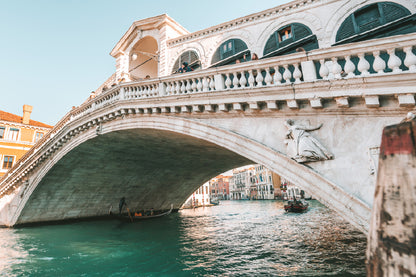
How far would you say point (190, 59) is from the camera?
9422 mm

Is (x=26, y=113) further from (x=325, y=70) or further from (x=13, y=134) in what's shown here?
(x=325, y=70)

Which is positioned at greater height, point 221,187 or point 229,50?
point 229,50

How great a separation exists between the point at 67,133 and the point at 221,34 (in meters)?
7.61

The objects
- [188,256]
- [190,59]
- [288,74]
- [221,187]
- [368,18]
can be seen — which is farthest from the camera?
[221,187]

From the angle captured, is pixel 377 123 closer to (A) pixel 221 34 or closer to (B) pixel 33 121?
(A) pixel 221 34

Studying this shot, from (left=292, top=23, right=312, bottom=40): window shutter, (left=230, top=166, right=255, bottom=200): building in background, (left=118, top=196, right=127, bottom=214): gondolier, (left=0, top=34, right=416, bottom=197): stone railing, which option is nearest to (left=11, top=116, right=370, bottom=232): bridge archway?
(left=118, top=196, right=127, bottom=214): gondolier

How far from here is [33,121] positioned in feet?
75.0

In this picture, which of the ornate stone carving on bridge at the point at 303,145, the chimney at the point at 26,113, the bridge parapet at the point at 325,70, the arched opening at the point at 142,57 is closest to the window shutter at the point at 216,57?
the bridge parapet at the point at 325,70

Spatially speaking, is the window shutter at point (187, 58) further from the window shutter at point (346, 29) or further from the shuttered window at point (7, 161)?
the shuttered window at point (7, 161)

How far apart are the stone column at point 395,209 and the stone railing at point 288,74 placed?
114 inches

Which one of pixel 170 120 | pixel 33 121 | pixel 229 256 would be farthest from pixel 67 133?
pixel 33 121

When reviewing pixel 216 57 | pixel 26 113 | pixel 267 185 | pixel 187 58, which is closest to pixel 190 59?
pixel 187 58

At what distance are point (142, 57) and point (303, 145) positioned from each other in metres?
10.7

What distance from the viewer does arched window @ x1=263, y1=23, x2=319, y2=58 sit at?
6.96m
